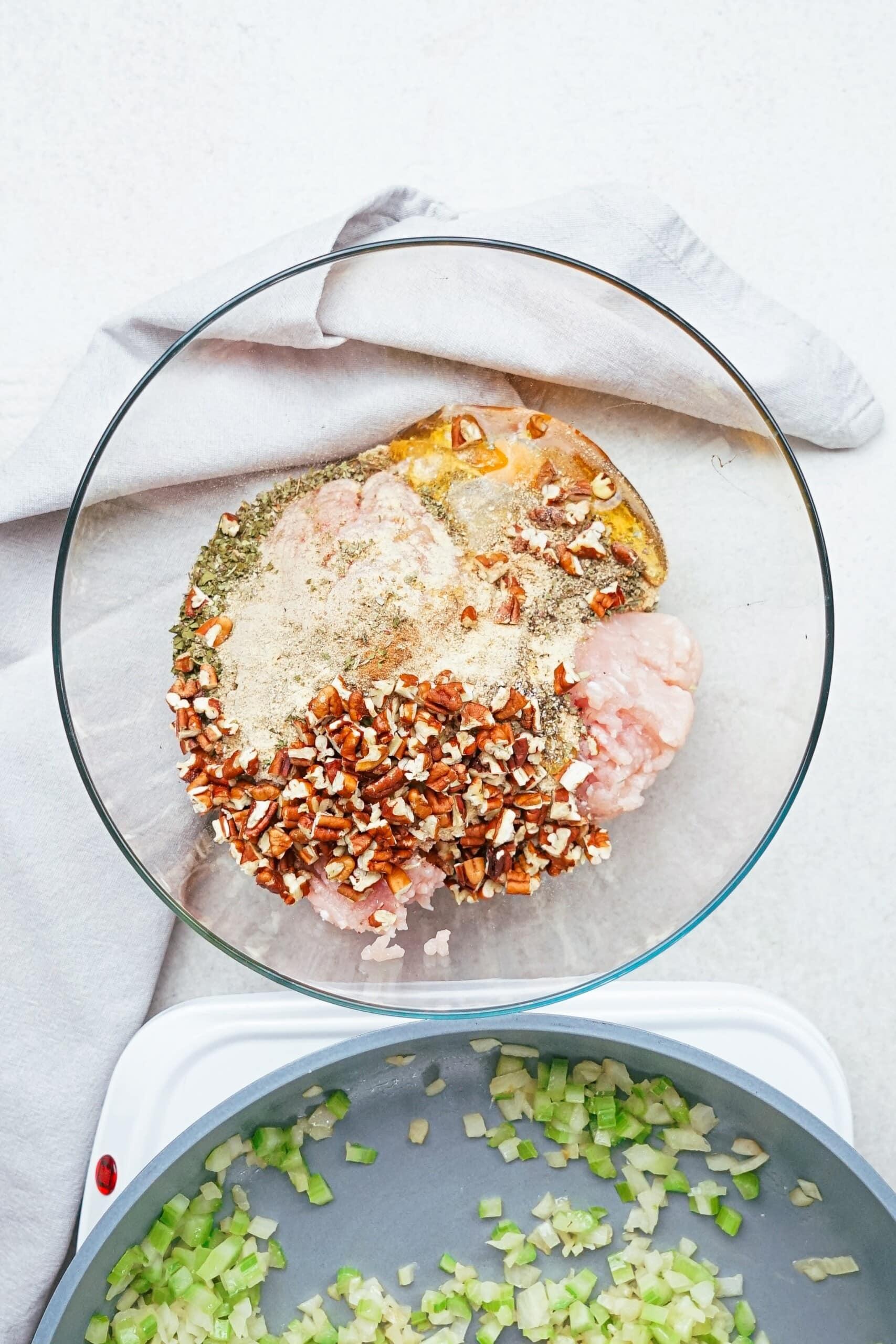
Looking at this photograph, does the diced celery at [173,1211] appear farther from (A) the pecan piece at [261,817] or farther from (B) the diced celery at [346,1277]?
(A) the pecan piece at [261,817]

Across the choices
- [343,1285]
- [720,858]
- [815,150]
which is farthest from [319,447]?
[343,1285]

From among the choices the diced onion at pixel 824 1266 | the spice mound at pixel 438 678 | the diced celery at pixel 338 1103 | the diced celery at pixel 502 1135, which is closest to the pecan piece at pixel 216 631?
the spice mound at pixel 438 678

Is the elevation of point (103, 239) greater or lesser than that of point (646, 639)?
greater

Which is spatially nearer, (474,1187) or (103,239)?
(474,1187)

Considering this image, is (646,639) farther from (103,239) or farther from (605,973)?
(103,239)

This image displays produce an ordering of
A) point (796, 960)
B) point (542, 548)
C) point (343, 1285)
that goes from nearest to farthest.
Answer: point (542, 548) < point (343, 1285) < point (796, 960)

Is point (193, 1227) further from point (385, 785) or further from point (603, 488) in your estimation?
point (603, 488)
